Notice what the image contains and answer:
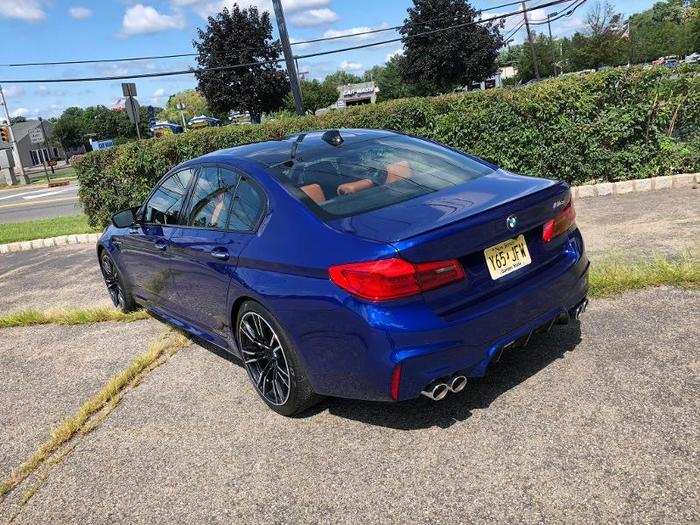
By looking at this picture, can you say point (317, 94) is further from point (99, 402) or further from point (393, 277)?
point (393, 277)

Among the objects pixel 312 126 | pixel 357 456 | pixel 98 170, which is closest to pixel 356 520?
pixel 357 456

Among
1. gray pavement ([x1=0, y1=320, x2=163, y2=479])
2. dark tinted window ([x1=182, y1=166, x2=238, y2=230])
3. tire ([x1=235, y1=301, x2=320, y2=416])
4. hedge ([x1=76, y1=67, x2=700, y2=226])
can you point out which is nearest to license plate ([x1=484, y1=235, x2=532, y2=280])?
tire ([x1=235, y1=301, x2=320, y2=416])

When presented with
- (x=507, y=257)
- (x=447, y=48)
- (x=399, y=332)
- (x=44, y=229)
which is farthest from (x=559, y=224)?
(x=447, y=48)

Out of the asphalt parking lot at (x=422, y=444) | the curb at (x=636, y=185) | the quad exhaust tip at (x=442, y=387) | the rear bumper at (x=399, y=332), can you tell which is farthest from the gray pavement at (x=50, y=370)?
the curb at (x=636, y=185)

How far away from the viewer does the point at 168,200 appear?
486 cm

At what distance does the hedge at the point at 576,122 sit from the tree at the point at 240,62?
29.8m

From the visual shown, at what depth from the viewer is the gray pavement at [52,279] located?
23.7 ft

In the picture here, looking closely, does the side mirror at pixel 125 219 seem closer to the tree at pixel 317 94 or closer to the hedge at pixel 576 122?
the hedge at pixel 576 122

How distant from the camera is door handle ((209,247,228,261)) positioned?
149 inches

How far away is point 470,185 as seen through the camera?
144 inches

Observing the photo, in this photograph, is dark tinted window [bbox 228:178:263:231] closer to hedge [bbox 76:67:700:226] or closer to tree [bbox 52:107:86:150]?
hedge [bbox 76:67:700:226]

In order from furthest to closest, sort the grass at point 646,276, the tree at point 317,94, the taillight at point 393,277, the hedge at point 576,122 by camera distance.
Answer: the tree at point 317,94
the hedge at point 576,122
the grass at point 646,276
the taillight at point 393,277

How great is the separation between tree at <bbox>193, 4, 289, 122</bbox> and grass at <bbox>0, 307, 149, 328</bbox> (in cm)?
3301

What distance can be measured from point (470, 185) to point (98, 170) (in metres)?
10.00
